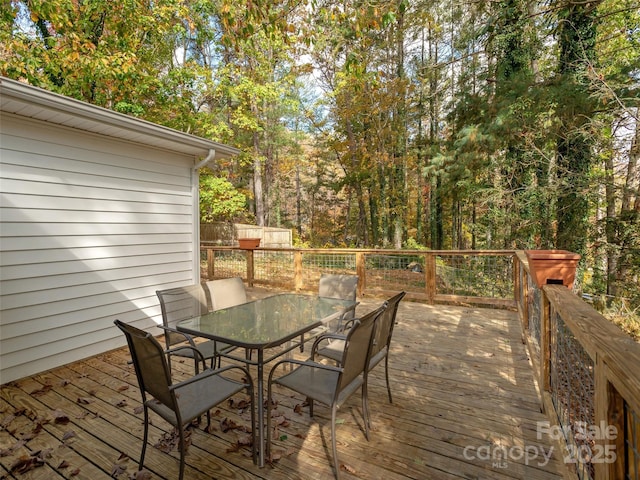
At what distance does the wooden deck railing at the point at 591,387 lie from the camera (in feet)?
2.92

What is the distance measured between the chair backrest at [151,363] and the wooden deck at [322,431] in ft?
1.73

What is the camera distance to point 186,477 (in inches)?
70.2

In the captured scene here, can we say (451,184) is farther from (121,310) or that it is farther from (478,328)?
(121,310)

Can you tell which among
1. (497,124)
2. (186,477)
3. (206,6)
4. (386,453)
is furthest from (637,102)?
(206,6)

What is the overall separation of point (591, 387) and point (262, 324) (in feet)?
6.32

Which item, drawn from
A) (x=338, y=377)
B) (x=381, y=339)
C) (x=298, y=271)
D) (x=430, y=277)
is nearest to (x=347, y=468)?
(x=338, y=377)

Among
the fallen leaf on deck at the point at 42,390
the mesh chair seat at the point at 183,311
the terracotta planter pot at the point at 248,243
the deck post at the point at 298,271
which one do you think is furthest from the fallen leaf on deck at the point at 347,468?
the terracotta planter pot at the point at 248,243

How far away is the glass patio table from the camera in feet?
6.51

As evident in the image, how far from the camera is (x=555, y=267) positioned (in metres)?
2.21

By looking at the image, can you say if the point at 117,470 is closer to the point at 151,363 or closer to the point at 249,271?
the point at 151,363

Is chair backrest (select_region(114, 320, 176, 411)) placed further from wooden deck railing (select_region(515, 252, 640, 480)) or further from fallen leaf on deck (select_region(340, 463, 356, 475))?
wooden deck railing (select_region(515, 252, 640, 480))

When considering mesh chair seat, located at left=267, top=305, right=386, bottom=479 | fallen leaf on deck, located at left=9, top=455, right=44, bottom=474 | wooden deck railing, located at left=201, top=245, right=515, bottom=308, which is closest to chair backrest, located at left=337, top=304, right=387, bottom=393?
mesh chair seat, located at left=267, top=305, right=386, bottom=479

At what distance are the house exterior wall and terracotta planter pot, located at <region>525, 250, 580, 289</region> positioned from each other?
4.25 metres

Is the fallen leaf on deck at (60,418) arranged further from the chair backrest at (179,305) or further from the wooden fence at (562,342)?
the wooden fence at (562,342)
